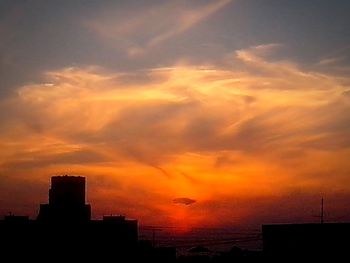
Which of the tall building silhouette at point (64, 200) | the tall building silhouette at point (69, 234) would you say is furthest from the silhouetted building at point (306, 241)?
the tall building silhouette at point (64, 200)

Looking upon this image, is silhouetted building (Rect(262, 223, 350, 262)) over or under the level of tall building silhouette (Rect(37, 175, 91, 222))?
under

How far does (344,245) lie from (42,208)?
4697 cm

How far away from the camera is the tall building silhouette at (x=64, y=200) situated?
78.1 m

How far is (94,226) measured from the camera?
7944 centimetres

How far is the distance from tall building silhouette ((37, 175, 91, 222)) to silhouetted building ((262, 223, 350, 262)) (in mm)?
33436

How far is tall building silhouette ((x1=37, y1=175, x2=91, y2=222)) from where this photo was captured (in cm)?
7812

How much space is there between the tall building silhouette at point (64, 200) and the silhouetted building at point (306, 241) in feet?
110

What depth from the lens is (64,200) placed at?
78250 millimetres

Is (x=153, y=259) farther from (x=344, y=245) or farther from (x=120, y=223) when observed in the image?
(x=344, y=245)

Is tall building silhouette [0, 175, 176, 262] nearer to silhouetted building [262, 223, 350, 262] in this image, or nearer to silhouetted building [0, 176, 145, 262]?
silhouetted building [0, 176, 145, 262]

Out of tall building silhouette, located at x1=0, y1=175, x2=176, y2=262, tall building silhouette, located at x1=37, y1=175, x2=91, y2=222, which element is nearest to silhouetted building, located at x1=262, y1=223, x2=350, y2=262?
tall building silhouette, located at x1=0, y1=175, x2=176, y2=262

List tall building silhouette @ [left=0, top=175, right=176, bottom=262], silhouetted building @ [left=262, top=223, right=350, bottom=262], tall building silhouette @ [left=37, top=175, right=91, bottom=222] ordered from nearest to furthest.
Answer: silhouetted building @ [left=262, top=223, right=350, bottom=262] → tall building silhouette @ [left=0, top=175, right=176, bottom=262] → tall building silhouette @ [left=37, top=175, right=91, bottom=222]

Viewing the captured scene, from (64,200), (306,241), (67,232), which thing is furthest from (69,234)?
(306,241)

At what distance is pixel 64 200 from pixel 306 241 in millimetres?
39551
